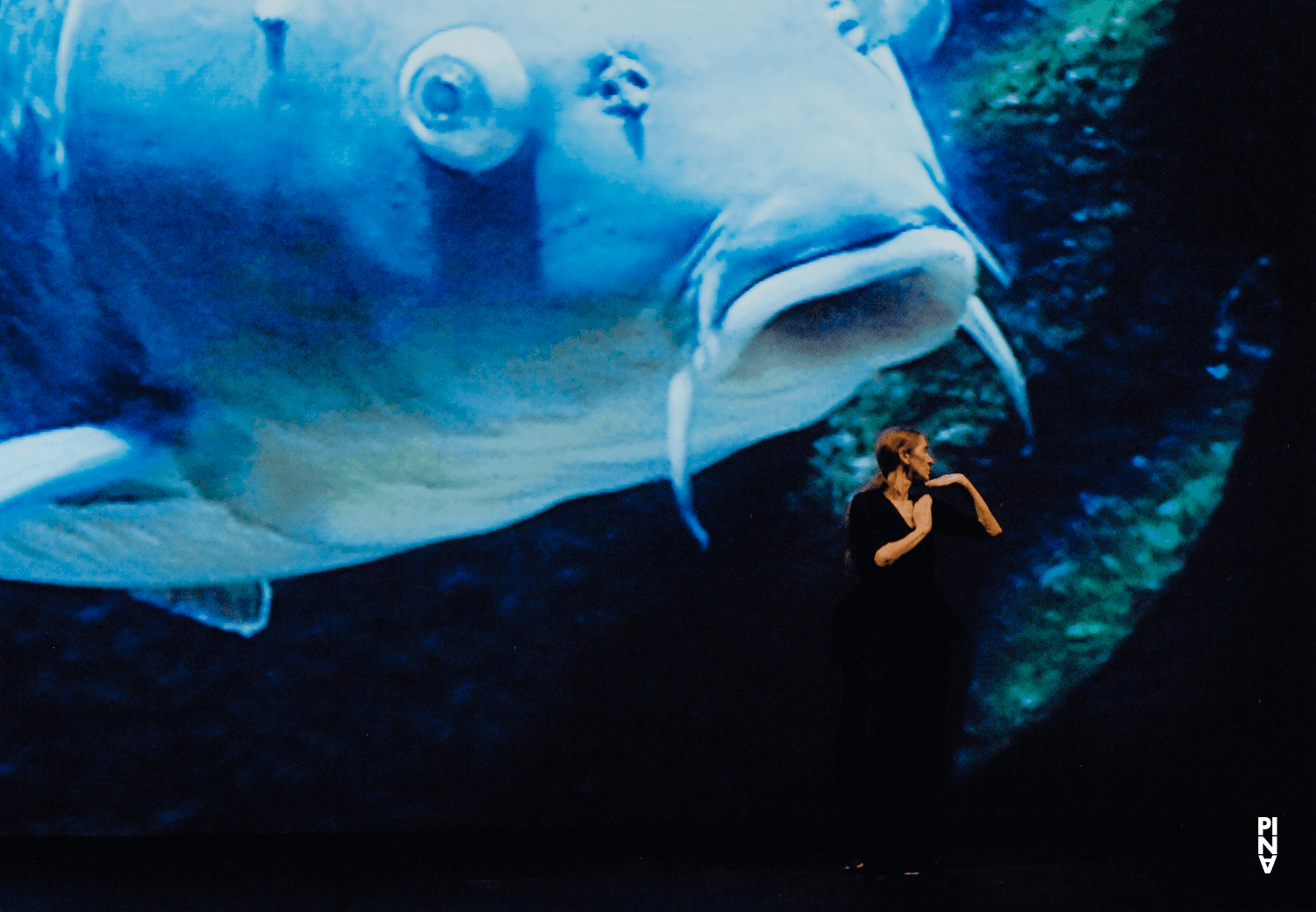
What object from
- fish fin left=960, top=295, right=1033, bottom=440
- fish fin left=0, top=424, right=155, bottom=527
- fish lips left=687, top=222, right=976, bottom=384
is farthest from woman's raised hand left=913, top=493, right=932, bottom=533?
fish fin left=0, top=424, right=155, bottom=527

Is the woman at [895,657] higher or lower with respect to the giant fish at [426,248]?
lower

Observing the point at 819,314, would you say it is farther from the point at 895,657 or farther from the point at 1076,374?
the point at 1076,374

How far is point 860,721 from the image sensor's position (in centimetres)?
209

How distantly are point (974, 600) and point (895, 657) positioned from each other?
0.63 metres

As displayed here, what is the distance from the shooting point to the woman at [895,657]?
2.06 meters

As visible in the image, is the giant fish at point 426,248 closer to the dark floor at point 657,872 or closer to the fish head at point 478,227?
the fish head at point 478,227

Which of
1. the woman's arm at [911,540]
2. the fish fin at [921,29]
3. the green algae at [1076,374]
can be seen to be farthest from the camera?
the green algae at [1076,374]

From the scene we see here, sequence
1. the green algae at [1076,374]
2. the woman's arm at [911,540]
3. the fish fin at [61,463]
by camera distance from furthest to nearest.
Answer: the green algae at [1076,374], the fish fin at [61,463], the woman's arm at [911,540]

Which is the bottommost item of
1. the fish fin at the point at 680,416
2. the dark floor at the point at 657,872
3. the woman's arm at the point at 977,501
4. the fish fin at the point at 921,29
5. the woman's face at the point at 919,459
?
the dark floor at the point at 657,872

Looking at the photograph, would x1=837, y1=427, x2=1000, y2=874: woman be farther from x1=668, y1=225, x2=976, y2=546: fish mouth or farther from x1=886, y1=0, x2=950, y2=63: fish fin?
x1=886, y1=0, x2=950, y2=63: fish fin

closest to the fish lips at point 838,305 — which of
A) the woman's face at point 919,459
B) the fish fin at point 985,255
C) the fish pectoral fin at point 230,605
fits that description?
the fish fin at point 985,255

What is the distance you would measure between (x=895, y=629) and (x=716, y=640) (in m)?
0.61

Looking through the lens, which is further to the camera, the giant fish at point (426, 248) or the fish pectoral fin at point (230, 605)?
the fish pectoral fin at point (230, 605)

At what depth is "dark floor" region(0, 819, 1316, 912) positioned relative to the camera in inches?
81.4
